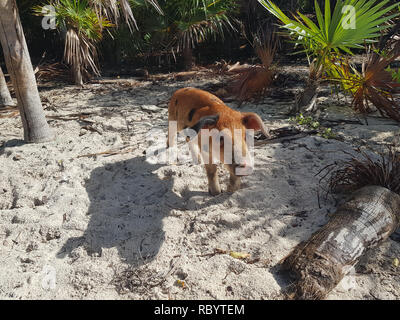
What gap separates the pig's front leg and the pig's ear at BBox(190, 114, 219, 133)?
534 millimetres

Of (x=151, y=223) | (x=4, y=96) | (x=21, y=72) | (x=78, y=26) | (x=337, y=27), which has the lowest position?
(x=151, y=223)

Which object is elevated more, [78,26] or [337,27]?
[78,26]

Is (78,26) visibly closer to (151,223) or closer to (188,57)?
(188,57)

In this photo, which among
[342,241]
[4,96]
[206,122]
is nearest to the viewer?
[342,241]

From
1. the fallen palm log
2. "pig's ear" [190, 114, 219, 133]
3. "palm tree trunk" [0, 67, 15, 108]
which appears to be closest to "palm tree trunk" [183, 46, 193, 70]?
"palm tree trunk" [0, 67, 15, 108]

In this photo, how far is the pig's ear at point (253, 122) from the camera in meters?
3.39

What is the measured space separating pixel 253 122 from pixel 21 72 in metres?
3.39

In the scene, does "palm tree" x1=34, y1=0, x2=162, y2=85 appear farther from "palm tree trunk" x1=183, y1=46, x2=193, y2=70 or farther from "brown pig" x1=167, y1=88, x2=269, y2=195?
"brown pig" x1=167, y1=88, x2=269, y2=195

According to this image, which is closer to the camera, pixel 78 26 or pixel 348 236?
pixel 348 236

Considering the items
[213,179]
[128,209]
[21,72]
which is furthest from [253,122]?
[21,72]

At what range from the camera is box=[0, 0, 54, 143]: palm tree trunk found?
4.42m

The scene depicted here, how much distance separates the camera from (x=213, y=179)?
3756 millimetres

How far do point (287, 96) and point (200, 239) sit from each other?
15.1 feet

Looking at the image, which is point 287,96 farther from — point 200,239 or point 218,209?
point 200,239
